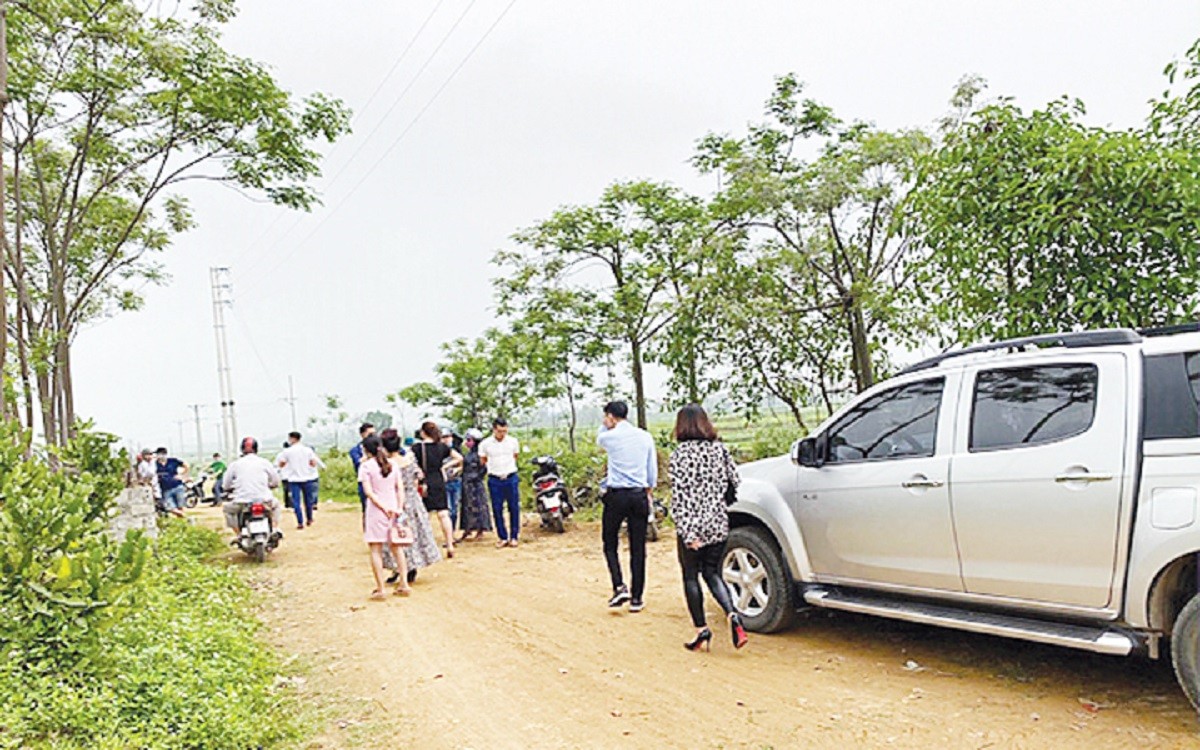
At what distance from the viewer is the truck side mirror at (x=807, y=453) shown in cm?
607

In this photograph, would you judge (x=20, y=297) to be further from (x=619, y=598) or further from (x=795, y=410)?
(x=795, y=410)

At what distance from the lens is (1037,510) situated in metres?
4.64

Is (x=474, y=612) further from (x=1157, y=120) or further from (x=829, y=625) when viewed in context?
(x=1157, y=120)

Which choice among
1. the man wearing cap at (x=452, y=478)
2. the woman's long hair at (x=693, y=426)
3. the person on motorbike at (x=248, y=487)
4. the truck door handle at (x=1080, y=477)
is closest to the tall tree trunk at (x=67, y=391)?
the person on motorbike at (x=248, y=487)

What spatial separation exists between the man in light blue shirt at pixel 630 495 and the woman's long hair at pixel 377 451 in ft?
8.36

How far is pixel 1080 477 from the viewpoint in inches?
176

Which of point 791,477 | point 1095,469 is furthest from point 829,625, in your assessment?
point 1095,469

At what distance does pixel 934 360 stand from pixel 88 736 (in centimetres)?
529

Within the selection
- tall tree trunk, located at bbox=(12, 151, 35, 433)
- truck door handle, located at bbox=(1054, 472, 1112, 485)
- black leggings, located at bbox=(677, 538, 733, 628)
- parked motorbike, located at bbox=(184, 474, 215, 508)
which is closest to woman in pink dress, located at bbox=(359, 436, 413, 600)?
black leggings, located at bbox=(677, 538, 733, 628)

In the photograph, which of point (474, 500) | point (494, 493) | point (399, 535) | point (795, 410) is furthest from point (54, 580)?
point (795, 410)

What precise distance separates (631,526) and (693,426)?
1.39 meters

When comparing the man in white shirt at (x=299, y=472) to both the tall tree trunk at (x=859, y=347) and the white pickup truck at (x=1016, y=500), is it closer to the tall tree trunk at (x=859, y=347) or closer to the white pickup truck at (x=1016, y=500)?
the tall tree trunk at (x=859, y=347)

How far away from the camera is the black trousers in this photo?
24.0 ft

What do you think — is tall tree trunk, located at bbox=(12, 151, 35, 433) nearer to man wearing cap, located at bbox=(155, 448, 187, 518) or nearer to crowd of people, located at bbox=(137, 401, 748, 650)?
man wearing cap, located at bbox=(155, 448, 187, 518)
